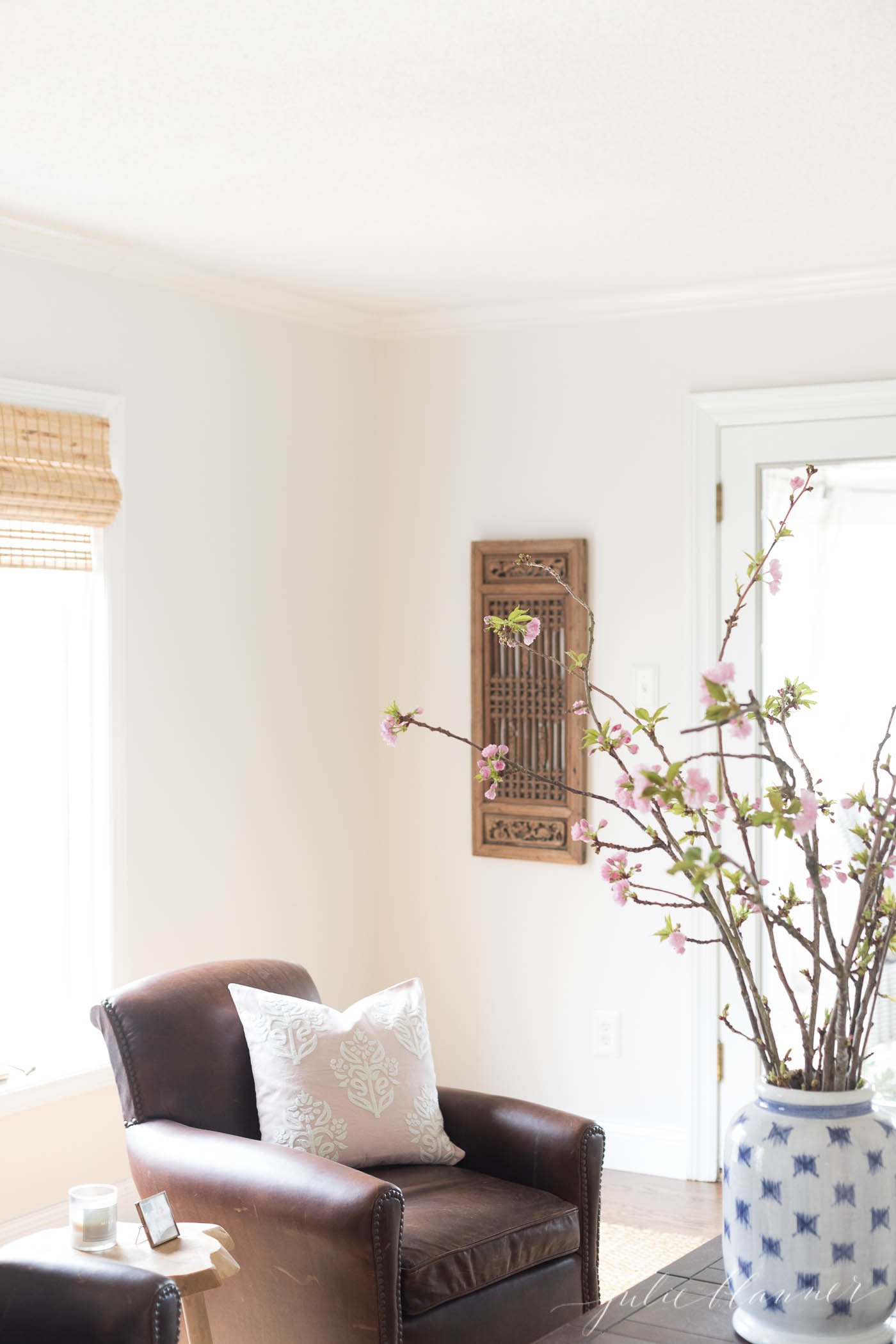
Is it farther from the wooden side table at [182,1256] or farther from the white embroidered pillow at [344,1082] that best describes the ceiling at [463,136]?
the wooden side table at [182,1256]

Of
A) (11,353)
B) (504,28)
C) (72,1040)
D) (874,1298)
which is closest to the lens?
(874,1298)

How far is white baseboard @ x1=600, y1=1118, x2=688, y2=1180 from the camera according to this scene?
164 inches

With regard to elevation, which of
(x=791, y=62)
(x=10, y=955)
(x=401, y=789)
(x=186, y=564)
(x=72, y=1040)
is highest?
(x=791, y=62)

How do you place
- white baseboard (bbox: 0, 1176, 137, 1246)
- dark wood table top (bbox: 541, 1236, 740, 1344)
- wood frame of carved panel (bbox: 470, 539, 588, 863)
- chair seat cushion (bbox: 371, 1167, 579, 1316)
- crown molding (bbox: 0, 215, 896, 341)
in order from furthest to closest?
wood frame of carved panel (bbox: 470, 539, 588, 863)
crown molding (bbox: 0, 215, 896, 341)
white baseboard (bbox: 0, 1176, 137, 1246)
chair seat cushion (bbox: 371, 1167, 579, 1316)
dark wood table top (bbox: 541, 1236, 740, 1344)

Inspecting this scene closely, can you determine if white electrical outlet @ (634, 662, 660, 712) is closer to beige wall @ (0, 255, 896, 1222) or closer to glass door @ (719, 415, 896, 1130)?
beige wall @ (0, 255, 896, 1222)

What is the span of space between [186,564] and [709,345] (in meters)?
1.61

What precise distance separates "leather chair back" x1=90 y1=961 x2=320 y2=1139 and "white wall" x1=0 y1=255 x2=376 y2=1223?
82 centimetres

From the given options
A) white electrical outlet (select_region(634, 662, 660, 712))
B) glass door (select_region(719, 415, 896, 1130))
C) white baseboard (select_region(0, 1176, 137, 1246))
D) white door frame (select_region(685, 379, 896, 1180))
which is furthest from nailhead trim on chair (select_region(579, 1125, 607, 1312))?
white electrical outlet (select_region(634, 662, 660, 712))

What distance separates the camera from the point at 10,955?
3619 millimetres

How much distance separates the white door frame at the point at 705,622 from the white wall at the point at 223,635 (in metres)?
1.09

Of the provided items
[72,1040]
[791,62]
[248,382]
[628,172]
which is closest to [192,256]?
[248,382]

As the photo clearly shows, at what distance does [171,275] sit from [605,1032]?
2486 mm

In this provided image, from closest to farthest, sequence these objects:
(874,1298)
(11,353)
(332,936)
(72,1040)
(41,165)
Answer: (874,1298)
(41,165)
(11,353)
(72,1040)
(332,936)

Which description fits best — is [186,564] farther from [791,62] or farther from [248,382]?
[791,62]
